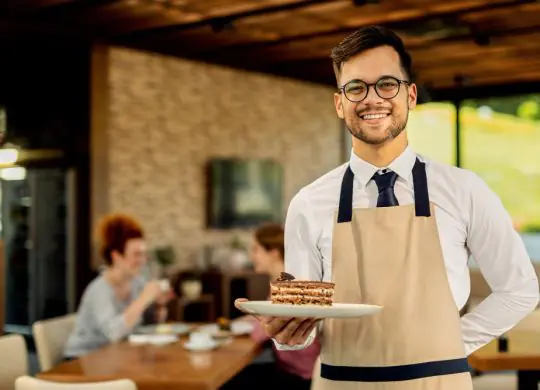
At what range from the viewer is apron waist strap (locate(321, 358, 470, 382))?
5.13 ft

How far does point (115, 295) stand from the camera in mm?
4266

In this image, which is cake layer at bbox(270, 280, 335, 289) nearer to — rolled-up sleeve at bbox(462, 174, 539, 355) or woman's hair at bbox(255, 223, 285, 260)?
rolled-up sleeve at bbox(462, 174, 539, 355)

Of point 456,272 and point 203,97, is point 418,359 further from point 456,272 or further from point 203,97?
point 203,97

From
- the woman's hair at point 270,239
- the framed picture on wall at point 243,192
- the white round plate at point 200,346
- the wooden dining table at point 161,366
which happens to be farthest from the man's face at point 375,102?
the framed picture on wall at point 243,192

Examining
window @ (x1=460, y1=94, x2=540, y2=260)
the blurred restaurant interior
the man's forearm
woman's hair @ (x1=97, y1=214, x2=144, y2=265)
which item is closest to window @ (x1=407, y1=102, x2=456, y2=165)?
window @ (x1=460, y1=94, x2=540, y2=260)

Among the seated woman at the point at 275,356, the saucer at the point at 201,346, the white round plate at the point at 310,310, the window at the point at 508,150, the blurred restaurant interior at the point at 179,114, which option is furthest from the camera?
the window at the point at 508,150

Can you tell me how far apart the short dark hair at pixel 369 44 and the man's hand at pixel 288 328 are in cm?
55

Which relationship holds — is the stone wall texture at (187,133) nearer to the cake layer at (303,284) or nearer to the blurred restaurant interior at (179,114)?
the blurred restaurant interior at (179,114)

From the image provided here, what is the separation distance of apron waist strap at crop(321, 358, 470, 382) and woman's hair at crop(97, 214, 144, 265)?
2.78 m

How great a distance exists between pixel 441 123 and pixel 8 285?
19.2 feet

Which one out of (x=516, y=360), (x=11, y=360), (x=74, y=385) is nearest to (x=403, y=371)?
(x=74, y=385)

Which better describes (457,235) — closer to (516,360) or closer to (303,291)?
(303,291)

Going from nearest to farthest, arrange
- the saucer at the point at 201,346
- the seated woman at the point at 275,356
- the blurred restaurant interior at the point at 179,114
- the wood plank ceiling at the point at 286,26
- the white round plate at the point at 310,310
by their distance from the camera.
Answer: the white round plate at the point at 310,310 < the saucer at the point at 201,346 < the seated woman at the point at 275,356 < the wood plank ceiling at the point at 286,26 < the blurred restaurant interior at the point at 179,114

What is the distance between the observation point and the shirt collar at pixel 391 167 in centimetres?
165
